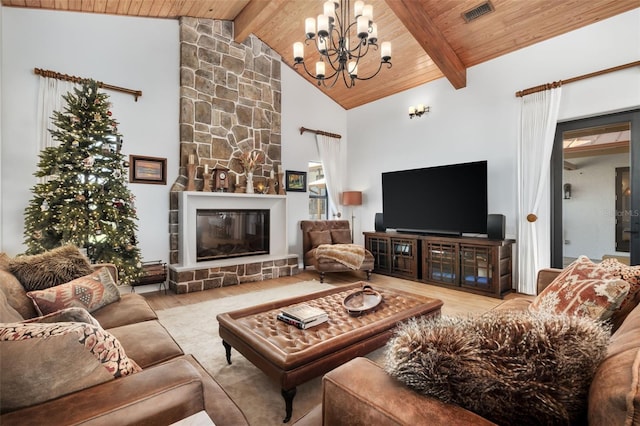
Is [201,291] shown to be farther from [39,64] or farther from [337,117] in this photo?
[337,117]

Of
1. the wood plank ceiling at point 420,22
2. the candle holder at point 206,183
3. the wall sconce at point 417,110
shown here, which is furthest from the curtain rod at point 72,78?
the wall sconce at point 417,110

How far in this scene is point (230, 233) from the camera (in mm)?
4961

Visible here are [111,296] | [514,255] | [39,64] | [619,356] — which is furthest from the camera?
[514,255]

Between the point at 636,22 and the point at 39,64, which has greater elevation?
the point at 636,22

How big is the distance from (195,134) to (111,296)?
10.2 feet

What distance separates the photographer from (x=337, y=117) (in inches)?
256

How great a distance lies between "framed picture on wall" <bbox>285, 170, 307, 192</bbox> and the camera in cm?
576

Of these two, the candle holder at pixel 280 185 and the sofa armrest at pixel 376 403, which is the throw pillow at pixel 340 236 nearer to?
the candle holder at pixel 280 185

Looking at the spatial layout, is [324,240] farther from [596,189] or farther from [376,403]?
[376,403]

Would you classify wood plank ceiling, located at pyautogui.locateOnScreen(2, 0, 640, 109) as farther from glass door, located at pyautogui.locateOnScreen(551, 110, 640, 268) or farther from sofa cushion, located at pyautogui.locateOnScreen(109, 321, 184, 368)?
sofa cushion, located at pyautogui.locateOnScreen(109, 321, 184, 368)

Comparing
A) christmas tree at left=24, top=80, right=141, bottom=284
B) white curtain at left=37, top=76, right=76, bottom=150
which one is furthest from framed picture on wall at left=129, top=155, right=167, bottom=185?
white curtain at left=37, top=76, right=76, bottom=150

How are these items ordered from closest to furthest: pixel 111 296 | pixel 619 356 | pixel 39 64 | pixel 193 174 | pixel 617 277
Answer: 1. pixel 619 356
2. pixel 617 277
3. pixel 111 296
4. pixel 39 64
5. pixel 193 174

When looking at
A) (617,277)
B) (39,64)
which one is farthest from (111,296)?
(39,64)

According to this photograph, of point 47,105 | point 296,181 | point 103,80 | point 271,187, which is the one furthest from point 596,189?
point 47,105
